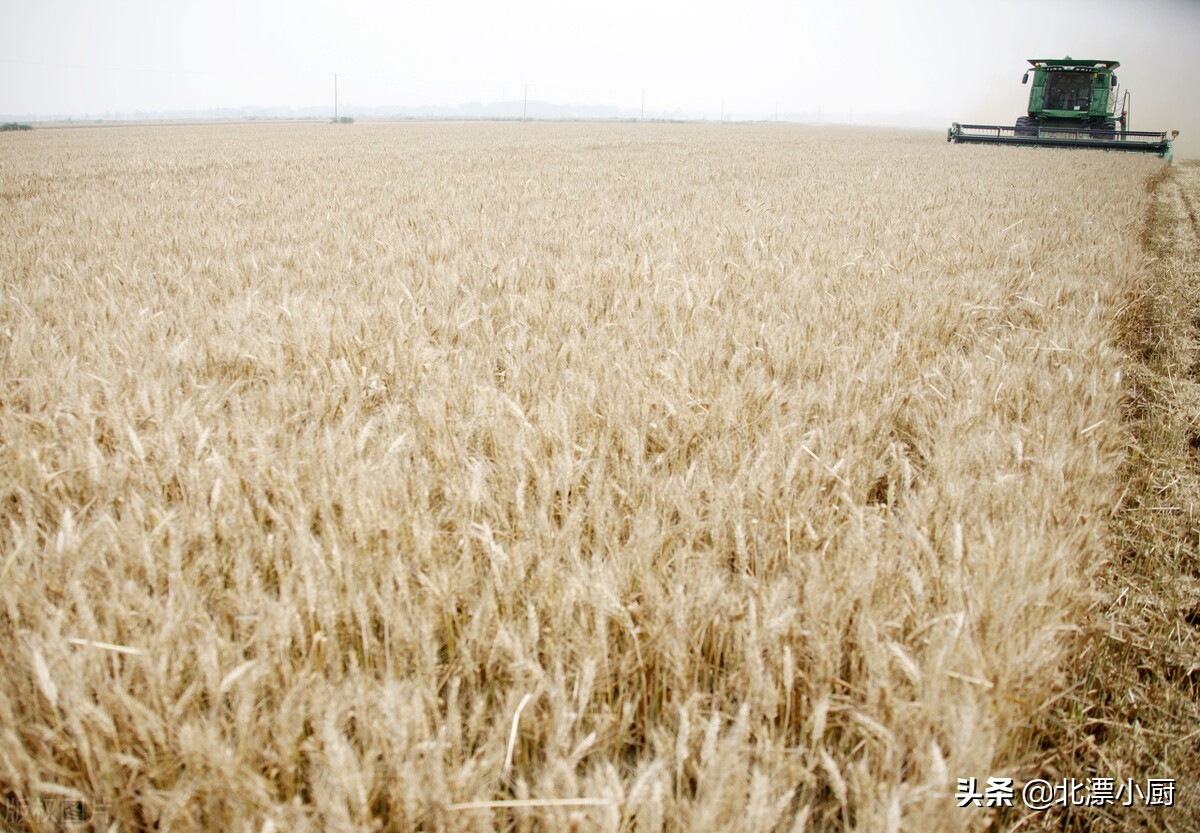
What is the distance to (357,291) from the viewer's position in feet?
10.8

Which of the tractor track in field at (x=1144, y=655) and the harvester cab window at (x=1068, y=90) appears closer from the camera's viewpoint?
the tractor track in field at (x=1144, y=655)

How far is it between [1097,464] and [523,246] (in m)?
3.65

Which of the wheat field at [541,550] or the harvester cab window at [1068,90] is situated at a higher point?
the harvester cab window at [1068,90]

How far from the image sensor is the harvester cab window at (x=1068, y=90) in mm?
22406

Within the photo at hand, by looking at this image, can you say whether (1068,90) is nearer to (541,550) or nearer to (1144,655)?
(1144,655)

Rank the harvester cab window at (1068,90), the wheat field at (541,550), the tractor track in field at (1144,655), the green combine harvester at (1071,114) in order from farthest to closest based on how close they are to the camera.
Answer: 1. the harvester cab window at (1068,90)
2. the green combine harvester at (1071,114)
3. the tractor track in field at (1144,655)
4. the wheat field at (541,550)

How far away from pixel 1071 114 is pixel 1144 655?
2777cm

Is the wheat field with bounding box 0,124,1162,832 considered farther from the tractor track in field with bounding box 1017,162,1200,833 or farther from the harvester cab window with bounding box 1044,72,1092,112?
the harvester cab window with bounding box 1044,72,1092,112

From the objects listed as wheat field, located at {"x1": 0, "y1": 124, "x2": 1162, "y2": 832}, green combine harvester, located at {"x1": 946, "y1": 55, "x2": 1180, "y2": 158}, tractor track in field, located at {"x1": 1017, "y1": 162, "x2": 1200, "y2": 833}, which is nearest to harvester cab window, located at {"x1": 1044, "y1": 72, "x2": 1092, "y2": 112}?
green combine harvester, located at {"x1": 946, "y1": 55, "x2": 1180, "y2": 158}

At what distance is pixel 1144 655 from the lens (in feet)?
4.25

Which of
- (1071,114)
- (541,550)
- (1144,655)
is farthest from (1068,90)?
(541,550)

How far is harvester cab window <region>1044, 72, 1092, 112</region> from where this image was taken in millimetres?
22406

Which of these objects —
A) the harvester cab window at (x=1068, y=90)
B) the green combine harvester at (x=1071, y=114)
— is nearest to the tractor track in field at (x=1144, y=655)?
the green combine harvester at (x=1071, y=114)

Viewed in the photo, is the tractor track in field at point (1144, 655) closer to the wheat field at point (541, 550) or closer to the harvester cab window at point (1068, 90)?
the wheat field at point (541, 550)
